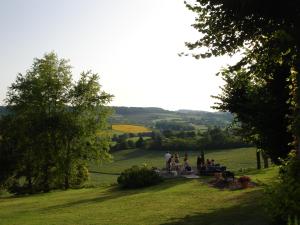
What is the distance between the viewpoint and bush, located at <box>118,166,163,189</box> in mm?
38094

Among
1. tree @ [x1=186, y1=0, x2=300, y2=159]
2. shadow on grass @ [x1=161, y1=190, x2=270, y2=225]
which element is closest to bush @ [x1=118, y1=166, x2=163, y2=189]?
shadow on grass @ [x1=161, y1=190, x2=270, y2=225]

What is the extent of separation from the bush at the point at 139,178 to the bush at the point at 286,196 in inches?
836

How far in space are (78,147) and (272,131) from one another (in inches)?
1277

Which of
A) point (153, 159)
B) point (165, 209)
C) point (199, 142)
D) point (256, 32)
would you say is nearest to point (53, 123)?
point (165, 209)

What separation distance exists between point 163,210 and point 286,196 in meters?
9.45

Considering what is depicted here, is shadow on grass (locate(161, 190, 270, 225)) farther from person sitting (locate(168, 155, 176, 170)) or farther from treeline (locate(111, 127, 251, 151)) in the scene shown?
treeline (locate(111, 127, 251, 151))

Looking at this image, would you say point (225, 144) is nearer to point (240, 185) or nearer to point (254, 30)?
point (240, 185)

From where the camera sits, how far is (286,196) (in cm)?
1589

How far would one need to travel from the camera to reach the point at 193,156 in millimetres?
98875

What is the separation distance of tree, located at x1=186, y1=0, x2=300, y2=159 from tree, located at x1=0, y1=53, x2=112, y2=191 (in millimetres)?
37171

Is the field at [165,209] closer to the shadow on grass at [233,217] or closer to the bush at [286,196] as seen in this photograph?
the shadow on grass at [233,217]

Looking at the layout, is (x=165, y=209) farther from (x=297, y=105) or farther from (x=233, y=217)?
(x=297, y=105)

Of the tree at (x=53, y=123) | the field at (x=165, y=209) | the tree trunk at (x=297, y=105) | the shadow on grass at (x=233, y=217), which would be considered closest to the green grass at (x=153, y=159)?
the tree at (x=53, y=123)

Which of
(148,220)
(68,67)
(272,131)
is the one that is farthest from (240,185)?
(68,67)
